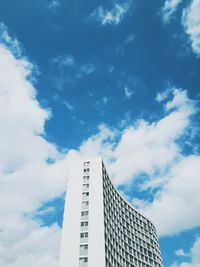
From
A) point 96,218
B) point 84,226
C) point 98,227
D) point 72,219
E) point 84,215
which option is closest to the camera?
point 98,227

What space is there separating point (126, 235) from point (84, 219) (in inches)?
945

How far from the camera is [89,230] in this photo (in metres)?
58.6

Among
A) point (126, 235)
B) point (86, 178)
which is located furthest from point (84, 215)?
point (126, 235)

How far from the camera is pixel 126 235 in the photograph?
77.9m

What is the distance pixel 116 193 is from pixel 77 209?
2319cm

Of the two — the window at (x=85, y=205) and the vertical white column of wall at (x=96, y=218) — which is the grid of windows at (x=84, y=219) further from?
the vertical white column of wall at (x=96, y=218)

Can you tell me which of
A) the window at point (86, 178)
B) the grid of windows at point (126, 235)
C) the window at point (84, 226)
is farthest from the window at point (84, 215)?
the window at point (86, 178)

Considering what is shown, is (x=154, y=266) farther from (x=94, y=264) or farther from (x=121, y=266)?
(x=94, y=264)

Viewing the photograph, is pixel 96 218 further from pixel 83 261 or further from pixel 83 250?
pixel 83 261

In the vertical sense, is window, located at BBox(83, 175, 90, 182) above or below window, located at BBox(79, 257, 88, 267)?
above

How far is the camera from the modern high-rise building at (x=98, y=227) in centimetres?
5528

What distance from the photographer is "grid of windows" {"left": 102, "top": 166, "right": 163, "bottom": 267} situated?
64.0 meters

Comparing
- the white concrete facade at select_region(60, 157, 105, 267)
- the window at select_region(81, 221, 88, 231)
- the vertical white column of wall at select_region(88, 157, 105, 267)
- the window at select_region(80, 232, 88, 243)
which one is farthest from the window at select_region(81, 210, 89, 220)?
the window at select_region(80, 232, 88, 243)

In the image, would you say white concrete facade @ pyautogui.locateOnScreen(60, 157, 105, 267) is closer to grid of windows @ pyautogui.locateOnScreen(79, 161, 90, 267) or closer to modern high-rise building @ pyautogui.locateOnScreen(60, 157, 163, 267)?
modern high-rise building @ pyautogui.locateOnScreen(60, 157, 163, 267)
